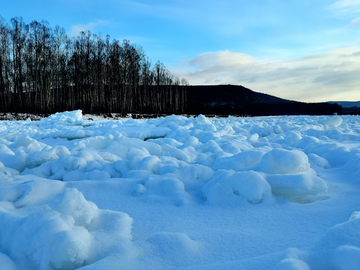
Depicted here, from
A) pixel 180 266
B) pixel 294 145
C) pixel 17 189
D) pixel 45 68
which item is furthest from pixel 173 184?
pixel 45 68

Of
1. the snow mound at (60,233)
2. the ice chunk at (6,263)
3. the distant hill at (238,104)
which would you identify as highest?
the distant hill at (238,104)

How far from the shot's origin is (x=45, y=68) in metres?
25.2

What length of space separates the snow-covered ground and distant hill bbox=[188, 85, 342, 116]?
141ft

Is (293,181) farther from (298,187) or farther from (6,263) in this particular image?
(6,263)

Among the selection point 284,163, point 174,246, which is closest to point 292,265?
point 174,246

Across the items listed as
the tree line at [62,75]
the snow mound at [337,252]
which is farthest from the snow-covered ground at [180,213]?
the tree line at [62,75]

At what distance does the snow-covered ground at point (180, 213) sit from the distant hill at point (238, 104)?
42900 millimetres

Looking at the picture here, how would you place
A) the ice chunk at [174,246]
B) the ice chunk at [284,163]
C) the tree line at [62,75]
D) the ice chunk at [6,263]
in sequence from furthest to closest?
the tree line at [62,75] → the ice chunk at [284,163] → the ice chunk at [174,246] → the ice chunk at [6,263]

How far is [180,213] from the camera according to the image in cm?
215

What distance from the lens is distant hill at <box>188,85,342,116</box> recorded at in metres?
49.5

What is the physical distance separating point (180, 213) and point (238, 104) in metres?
55.4

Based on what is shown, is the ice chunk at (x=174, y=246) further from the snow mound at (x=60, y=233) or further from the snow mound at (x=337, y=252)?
the snow mound at (x=337, y=252)

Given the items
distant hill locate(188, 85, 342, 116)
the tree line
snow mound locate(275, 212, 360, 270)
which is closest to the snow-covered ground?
snow mound locate(275, 212, 360, 270)

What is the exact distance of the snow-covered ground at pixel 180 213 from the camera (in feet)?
4.60
